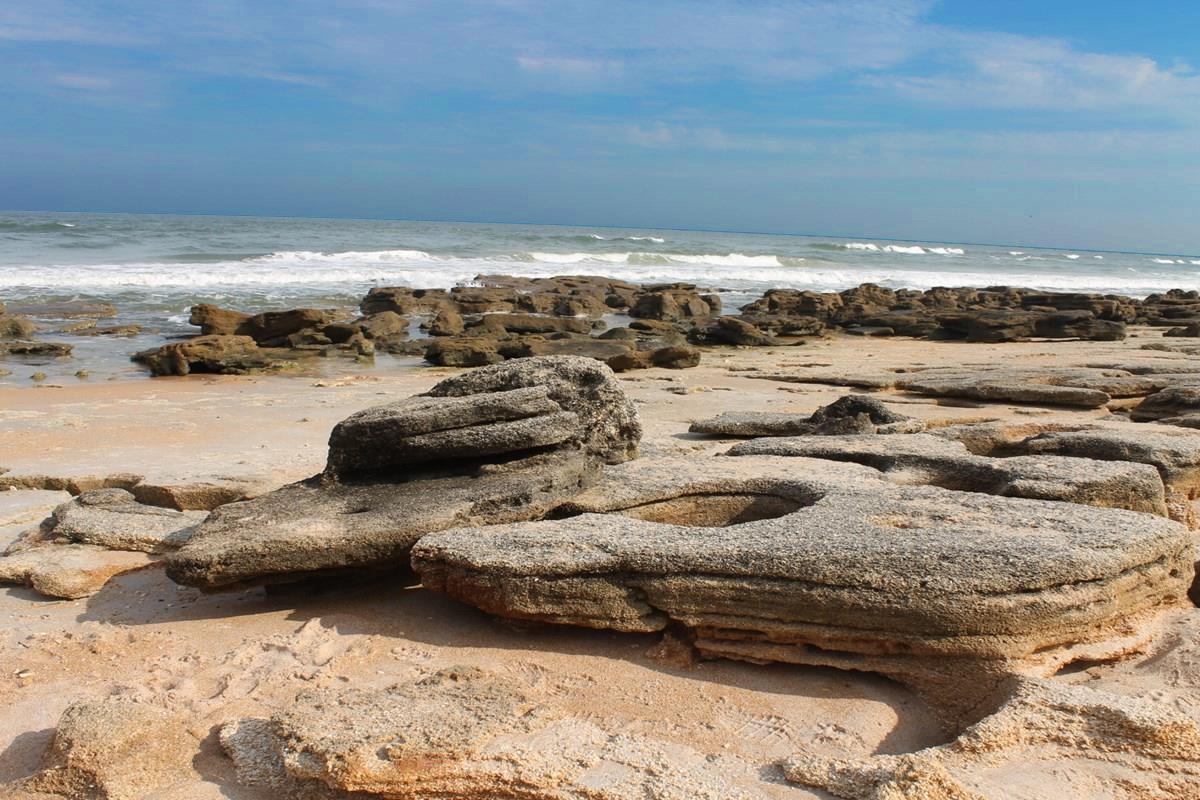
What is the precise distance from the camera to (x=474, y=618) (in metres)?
3.61

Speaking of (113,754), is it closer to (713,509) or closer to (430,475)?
(430,475)

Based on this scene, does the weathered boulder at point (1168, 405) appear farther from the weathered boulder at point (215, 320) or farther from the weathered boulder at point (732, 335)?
the weathered boulder at point (215, 320)

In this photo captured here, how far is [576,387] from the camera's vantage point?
4590 mm

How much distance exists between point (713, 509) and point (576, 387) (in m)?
0.88

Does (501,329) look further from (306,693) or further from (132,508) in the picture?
(306,693)

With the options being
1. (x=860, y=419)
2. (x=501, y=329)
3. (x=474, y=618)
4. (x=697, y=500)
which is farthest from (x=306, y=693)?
(x=501, y=329)

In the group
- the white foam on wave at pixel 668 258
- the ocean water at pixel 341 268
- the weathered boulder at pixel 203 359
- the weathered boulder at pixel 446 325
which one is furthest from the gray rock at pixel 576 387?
the white foam on wave at pixel 668 258

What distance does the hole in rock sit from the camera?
13.6ft

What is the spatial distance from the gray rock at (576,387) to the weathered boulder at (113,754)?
6.89 ft

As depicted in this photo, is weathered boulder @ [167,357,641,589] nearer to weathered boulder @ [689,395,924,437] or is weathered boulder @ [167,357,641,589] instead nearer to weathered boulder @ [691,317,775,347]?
weathered boulder @ [689,395,924,437]

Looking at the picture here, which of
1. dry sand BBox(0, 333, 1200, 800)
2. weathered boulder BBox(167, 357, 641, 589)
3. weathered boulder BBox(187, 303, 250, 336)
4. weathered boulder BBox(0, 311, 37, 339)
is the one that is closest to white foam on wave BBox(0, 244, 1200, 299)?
weathered boulder BBox(187, 303, 250, 336)

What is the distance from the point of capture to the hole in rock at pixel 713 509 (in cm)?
416

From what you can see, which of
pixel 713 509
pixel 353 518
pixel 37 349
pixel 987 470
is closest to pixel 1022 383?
pixel 987 470

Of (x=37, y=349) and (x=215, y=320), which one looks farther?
(x=215, y=320)
